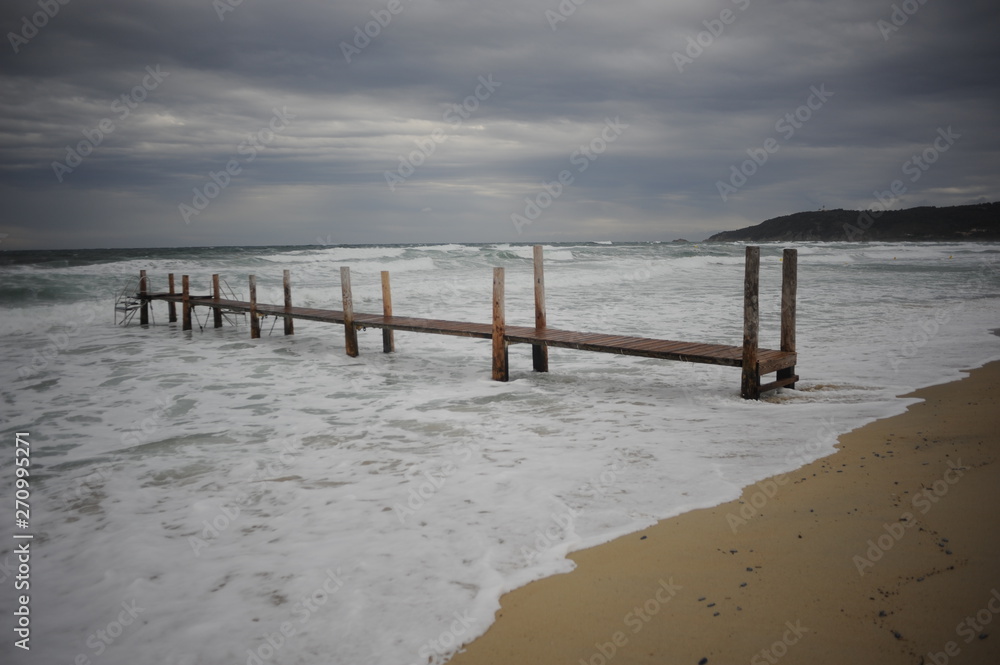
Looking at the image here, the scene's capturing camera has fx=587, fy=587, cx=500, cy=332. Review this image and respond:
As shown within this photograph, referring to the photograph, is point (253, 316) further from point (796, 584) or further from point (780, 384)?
point (796, 584)

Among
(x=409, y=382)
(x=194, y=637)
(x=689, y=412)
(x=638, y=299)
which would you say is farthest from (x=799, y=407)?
(x=638, y=299)

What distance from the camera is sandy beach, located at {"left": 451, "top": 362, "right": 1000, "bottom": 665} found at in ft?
9.21

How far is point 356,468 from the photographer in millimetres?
5883

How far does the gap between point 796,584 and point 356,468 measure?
404cm

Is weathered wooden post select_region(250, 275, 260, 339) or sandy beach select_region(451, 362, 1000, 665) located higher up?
weathered wooden post select_region(250, 275, 260, 339)

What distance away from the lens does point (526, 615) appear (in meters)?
3.27

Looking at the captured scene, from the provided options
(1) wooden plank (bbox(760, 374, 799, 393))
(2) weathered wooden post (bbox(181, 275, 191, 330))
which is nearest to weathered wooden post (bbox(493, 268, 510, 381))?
(1) wooden plank (bbox(760, 374, 799, 393))

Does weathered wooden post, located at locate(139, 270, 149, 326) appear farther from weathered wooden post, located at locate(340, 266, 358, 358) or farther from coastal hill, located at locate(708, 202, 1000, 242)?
coastal hill, located at locate(708, 202, 1000, 242)

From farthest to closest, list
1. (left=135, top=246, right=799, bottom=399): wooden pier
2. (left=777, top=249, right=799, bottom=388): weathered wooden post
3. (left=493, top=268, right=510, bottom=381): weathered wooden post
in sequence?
(left=493, top=268, right=510, bottom=381): weathered wooden post → (left=777, top=249, right=799, bottom=388): weathered wooden post → (left=135, top=246, right=799, bottom=399): wooden pier

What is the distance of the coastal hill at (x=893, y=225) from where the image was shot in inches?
3031

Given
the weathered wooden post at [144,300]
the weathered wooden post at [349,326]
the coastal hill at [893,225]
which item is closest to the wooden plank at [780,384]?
the weathered wooden post at [349,326]

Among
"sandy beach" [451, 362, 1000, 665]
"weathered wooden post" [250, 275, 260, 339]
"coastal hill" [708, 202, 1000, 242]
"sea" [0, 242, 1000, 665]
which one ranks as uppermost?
"coastal hill" [708, 202, 1000, 242]

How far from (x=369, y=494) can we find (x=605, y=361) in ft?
22.3

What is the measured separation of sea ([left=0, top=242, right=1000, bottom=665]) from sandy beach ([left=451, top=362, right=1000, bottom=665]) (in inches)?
9.8
